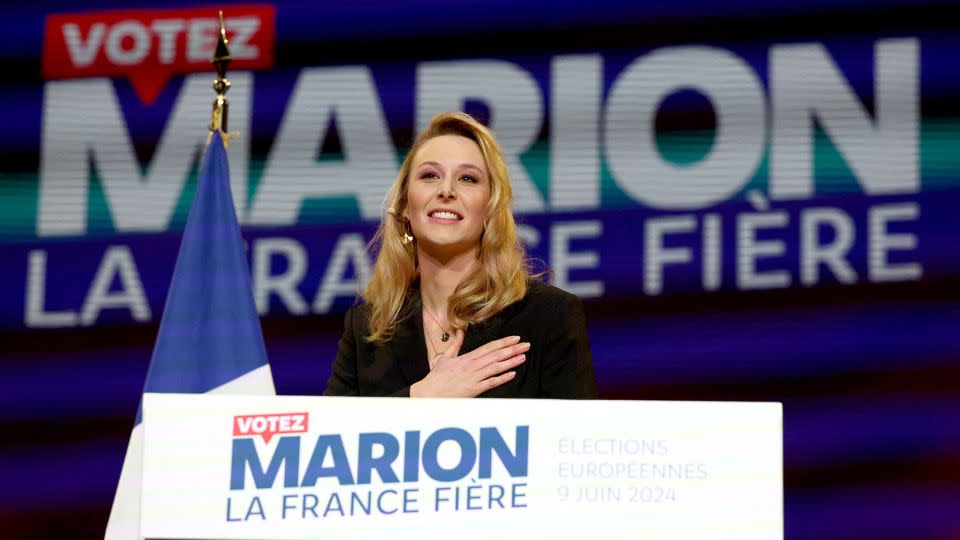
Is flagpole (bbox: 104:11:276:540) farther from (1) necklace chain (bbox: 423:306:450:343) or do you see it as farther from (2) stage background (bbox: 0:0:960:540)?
(1) necklace chain (bbox: 423:306:450:343)

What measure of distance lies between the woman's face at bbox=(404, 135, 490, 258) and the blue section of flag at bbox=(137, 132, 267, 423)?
3.44ft

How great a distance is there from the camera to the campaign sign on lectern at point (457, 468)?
1766 millimetres

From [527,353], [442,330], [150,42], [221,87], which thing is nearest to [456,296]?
[442,330]

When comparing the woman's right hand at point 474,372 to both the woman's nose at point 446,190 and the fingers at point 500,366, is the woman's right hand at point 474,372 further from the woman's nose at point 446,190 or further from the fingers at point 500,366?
the woman's nose at point 446,190

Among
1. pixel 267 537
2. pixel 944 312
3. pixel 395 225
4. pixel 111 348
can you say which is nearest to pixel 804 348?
pixel 944 312

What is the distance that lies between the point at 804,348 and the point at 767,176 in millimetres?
527

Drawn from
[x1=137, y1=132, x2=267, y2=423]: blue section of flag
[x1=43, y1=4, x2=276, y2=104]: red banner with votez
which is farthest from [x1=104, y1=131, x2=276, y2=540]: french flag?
[x1=43, y1=4, x2=276, y2=104]: red banner with votez

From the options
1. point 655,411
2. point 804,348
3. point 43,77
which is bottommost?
point 655,411

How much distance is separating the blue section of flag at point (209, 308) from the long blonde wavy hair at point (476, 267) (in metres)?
0.97

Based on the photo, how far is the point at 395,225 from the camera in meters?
2.70

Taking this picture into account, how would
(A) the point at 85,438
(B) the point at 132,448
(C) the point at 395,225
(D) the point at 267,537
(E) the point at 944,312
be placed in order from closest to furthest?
(D) the point at 267,537 → (C) the point at 395,225 → (B) the point at 132,448 → (E) the point at 944,312 → (A) the point at 85,438

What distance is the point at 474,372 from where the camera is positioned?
89.0 inches

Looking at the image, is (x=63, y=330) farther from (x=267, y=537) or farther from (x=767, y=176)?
(x=267, y=537)

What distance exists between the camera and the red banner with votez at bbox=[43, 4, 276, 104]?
446cm
